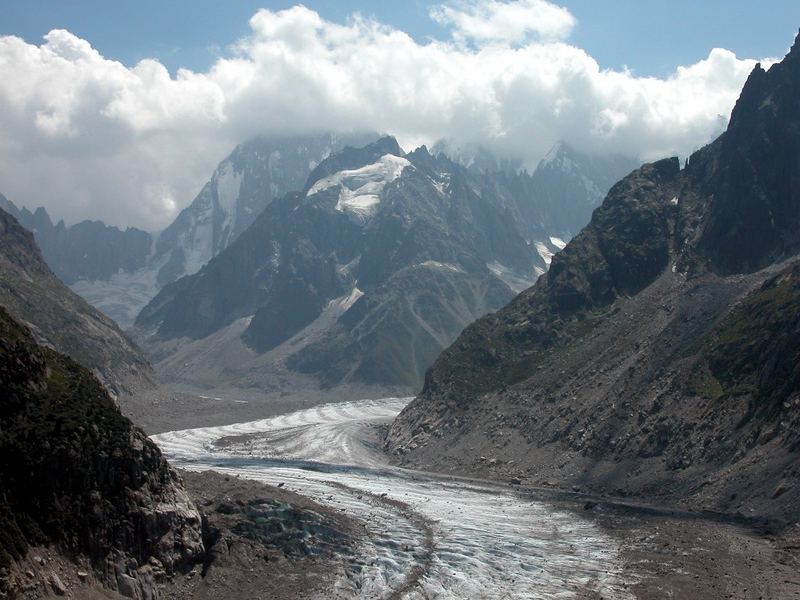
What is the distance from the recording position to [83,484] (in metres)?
75.1

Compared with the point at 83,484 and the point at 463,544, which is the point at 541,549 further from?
the point at 83,484

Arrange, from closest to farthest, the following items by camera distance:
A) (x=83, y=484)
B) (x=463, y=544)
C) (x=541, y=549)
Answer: (x=83, y=484)
(x=463, y=544)
(x=541, y=549)

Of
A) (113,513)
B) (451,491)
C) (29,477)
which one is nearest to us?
(29,477)

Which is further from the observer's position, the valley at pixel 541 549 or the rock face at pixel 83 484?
the valley at pixel 541 549

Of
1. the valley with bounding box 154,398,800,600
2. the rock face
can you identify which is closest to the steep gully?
the valley with bounding box 154,398,800,600

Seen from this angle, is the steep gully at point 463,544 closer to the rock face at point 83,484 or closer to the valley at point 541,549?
the valley at point 541,549

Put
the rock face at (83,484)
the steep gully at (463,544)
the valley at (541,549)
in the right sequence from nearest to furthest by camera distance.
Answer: the rock face at (83,484) → the valley at (541,549) → the steep gully at (463,544)

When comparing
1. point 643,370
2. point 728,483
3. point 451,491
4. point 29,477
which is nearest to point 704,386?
Result: point 643,370

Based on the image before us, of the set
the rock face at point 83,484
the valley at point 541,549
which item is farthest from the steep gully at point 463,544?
the rock face at point 83,484

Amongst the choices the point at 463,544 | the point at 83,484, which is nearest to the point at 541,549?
the point at 463,544

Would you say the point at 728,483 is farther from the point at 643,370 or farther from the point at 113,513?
the point at 113,513

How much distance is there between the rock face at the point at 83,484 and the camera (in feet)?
232

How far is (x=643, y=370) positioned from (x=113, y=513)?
122m

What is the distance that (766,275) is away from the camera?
19612 centimetres
